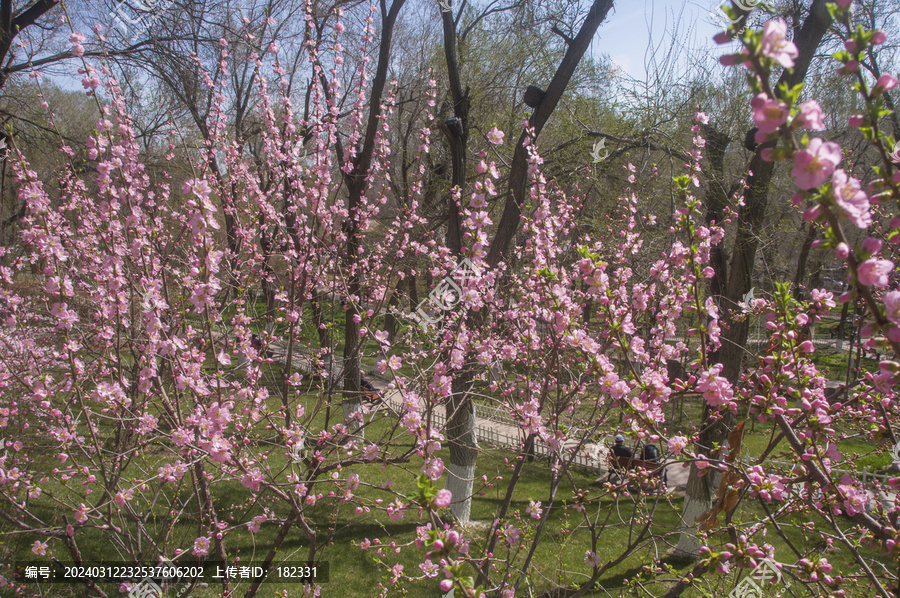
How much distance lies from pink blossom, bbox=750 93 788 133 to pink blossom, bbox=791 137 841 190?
7 cm

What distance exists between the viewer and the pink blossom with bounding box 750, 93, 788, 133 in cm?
87

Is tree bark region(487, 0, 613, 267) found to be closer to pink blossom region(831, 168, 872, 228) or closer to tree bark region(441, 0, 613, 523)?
tree bark region(441, 0, 613, 523)

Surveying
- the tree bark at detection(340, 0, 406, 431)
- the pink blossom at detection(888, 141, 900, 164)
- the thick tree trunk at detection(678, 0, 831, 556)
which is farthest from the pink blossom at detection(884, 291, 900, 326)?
Answer: the tree bark at detection(340, 0, 406, 431)

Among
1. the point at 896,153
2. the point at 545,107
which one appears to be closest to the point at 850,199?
the point at 896,153

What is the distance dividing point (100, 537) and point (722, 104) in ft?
32.7

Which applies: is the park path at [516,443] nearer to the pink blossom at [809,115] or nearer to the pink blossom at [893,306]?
the pink blossom at [893,306]

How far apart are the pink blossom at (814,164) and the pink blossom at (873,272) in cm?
21

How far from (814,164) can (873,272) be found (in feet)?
0.84

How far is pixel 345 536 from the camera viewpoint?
619cm

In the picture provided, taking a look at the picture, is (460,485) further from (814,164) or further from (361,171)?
(814,164)

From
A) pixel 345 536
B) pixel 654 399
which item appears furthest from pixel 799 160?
pixel 345 536

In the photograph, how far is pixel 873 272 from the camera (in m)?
0.95

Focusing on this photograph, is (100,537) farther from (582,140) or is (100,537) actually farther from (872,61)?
(872,61)

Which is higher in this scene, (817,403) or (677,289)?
(677,289)
